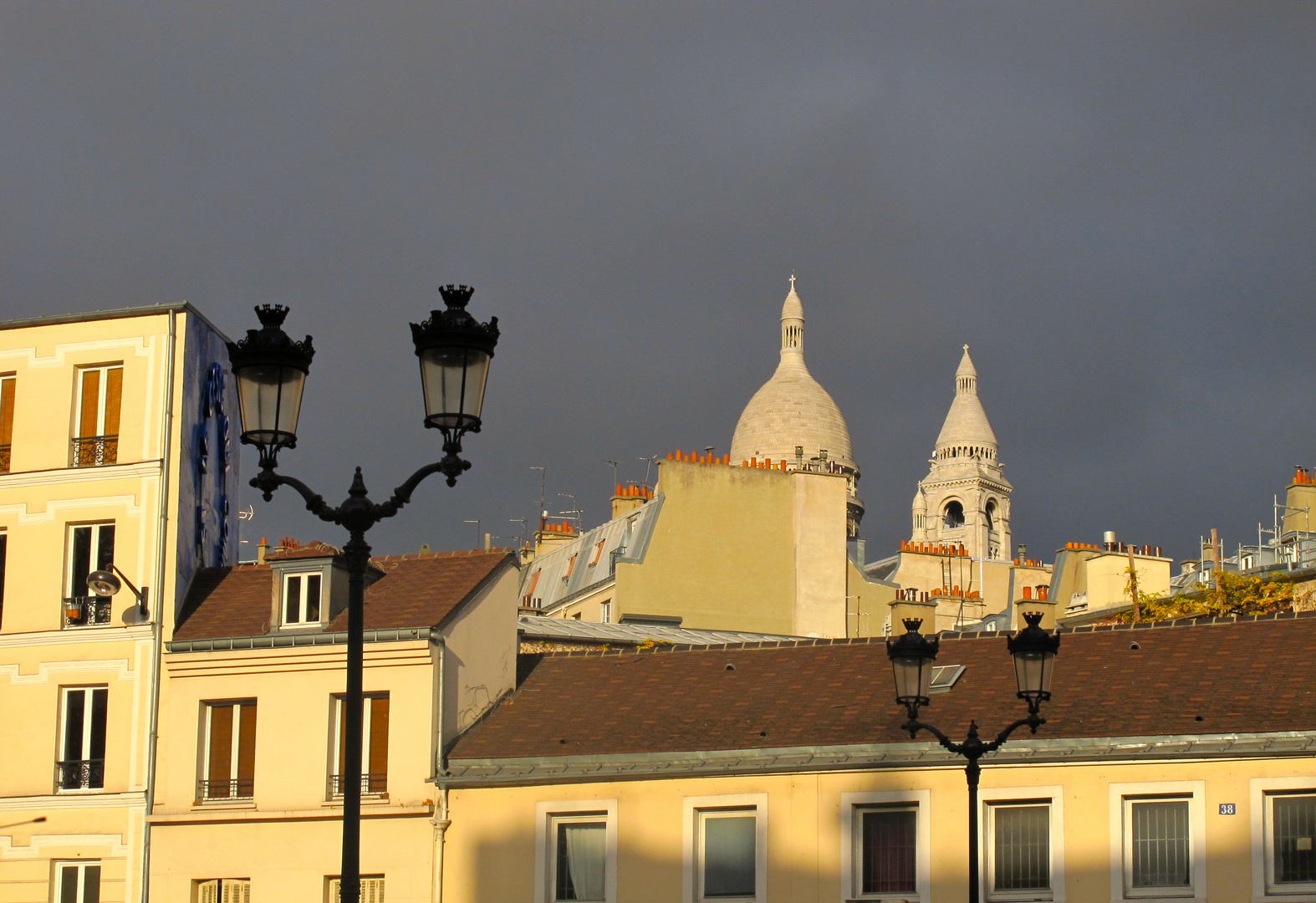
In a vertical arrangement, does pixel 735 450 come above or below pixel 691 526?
above

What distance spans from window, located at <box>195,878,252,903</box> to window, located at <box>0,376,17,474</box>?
893cm

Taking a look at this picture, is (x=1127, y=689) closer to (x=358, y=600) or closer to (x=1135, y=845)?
(x=1135, y=845)

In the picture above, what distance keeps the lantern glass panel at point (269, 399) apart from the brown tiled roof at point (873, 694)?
1596cm

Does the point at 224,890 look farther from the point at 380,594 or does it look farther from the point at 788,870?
the point at 788,870

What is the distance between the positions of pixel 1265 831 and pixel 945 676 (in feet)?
21.0

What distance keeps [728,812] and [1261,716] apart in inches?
323

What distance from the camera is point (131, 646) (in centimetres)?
3369

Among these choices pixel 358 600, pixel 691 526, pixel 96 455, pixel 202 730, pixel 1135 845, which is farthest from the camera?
pixel 691 526

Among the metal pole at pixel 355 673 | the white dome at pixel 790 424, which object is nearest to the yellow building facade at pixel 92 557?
the metal pole at pixel 355 673

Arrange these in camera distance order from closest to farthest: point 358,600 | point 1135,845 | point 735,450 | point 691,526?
point 358,600, point 1135,845, point 691,526, point 735,450

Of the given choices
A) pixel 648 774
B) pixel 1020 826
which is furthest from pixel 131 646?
pixel 1020 826

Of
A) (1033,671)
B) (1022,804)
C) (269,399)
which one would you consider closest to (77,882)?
(1022,804)

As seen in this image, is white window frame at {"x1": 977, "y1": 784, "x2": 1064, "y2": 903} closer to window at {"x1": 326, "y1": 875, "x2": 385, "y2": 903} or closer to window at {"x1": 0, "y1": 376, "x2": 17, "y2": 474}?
window at {"x1": 326, "y1": 875, "x2": 385, "y2": 903}

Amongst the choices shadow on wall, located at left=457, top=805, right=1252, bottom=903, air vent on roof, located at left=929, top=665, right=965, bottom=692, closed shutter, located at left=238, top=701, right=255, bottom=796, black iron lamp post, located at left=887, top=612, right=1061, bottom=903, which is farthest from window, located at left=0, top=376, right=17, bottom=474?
black iron lamp post, located at left=887, top=612, right=1061, bottom=903
